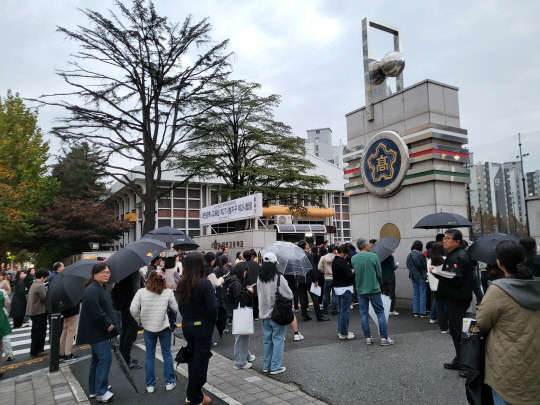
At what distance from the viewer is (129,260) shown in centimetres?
631

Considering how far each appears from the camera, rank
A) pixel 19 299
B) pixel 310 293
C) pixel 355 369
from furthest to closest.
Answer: pixel 19 299
pixel 310 293
pixel 355 369

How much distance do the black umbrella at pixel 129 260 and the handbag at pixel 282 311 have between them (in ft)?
7.22

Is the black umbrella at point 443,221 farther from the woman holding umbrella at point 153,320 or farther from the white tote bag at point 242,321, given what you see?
the woman holding umbrella at point 153,320

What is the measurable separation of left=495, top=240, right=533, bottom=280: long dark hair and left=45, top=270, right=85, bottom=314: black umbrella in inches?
253

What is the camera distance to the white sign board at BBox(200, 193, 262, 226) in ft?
66.9

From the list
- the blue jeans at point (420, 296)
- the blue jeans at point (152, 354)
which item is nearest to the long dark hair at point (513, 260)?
the blue jeans at point (152, 354)

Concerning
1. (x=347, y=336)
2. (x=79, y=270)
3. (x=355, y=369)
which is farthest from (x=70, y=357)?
(x=355, y=369)

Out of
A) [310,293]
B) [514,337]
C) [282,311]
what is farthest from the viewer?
[310,293]

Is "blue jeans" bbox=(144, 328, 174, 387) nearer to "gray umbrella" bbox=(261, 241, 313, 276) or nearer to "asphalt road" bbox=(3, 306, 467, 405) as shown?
"asphalt road" bbox=(3, 306, 467, 405)

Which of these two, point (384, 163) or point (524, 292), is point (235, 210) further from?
point (524, 292)

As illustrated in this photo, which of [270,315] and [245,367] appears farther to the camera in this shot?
[245,367]

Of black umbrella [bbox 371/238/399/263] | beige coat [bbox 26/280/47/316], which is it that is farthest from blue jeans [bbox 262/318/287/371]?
beige coat [bbox 26/280/47/316]

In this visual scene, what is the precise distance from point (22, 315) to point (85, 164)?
846cm

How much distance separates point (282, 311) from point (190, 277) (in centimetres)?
169
